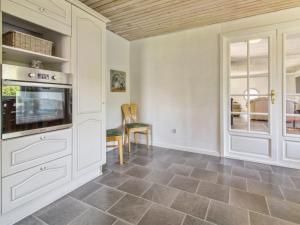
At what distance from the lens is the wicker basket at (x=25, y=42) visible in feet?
5.23

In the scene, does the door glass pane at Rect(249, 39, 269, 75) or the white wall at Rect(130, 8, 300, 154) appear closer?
the door glass pane at Rect(249, 39, 269, 75)

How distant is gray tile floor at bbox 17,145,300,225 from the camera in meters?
1.60

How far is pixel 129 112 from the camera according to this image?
4.08 m

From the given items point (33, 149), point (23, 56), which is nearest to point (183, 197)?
point (33, 149)

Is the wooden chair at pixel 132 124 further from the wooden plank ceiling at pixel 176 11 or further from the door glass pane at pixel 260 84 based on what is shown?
the door glass pane at pixel 260 84

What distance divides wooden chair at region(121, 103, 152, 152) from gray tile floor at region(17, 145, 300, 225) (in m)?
0.88

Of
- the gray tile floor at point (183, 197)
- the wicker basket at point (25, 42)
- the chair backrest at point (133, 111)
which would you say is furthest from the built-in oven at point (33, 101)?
the chair backrest at point (133, 111)

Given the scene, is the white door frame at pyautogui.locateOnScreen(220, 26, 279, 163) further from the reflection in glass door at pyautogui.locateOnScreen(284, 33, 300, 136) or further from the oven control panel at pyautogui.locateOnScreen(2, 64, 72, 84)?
the oven control panel at pyautogui.locateOnScreen(2, 64, 72, 84)

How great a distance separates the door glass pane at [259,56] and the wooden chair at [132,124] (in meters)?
2.36

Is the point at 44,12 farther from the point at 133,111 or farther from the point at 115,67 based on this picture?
the point at 133,111

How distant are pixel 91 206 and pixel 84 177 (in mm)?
550

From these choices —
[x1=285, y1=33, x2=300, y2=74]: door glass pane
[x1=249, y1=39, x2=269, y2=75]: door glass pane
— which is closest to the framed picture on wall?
[x1=249, y1=39, x2=269, y2=75]: door glass pane

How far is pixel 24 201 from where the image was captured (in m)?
1.59

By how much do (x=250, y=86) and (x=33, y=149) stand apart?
133 inches
